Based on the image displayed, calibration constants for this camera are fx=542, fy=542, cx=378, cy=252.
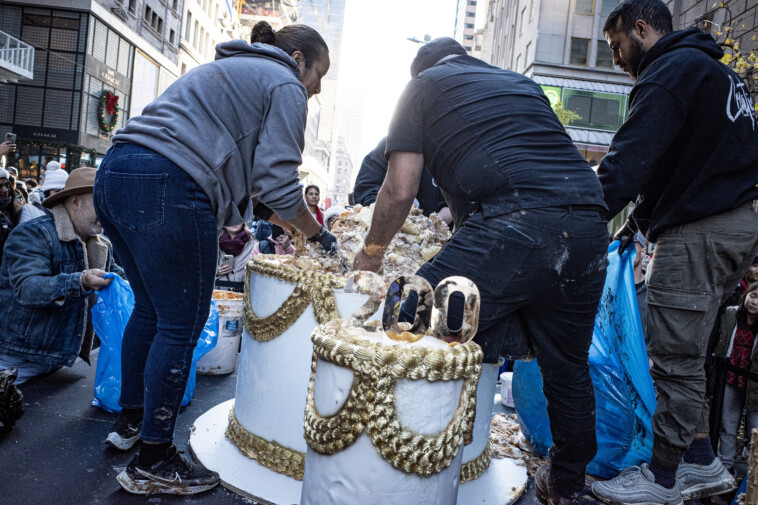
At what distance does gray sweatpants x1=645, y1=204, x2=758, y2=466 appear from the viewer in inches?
87.0

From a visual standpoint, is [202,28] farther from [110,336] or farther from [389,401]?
[389,401]

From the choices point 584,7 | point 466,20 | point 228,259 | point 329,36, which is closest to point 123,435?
point 228,259

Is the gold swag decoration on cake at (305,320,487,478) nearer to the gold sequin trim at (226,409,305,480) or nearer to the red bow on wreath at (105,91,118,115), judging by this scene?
the gold sequin trim at (226,409,305,480)

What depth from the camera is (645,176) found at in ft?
7.05

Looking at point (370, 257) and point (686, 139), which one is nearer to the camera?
point (370, 257)

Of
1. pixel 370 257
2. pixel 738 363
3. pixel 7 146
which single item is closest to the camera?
pixel 370 257

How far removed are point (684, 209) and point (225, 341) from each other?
295 cm

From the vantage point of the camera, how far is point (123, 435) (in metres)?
2.35

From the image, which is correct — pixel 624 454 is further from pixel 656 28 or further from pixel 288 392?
pixel 656 28

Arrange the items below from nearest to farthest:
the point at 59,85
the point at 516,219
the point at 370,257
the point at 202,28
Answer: the point at 516,219, the point at 370,257, the point at 59,85, the point at 202,28

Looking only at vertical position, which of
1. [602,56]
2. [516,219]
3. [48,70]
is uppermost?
[602,56]

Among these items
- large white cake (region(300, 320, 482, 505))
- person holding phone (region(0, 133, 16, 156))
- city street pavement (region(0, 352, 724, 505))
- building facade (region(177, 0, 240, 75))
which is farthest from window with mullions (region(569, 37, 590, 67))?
large white cake (region(300, 320, 482, 505))

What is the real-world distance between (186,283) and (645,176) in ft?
5.96

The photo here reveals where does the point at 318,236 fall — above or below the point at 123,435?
above
